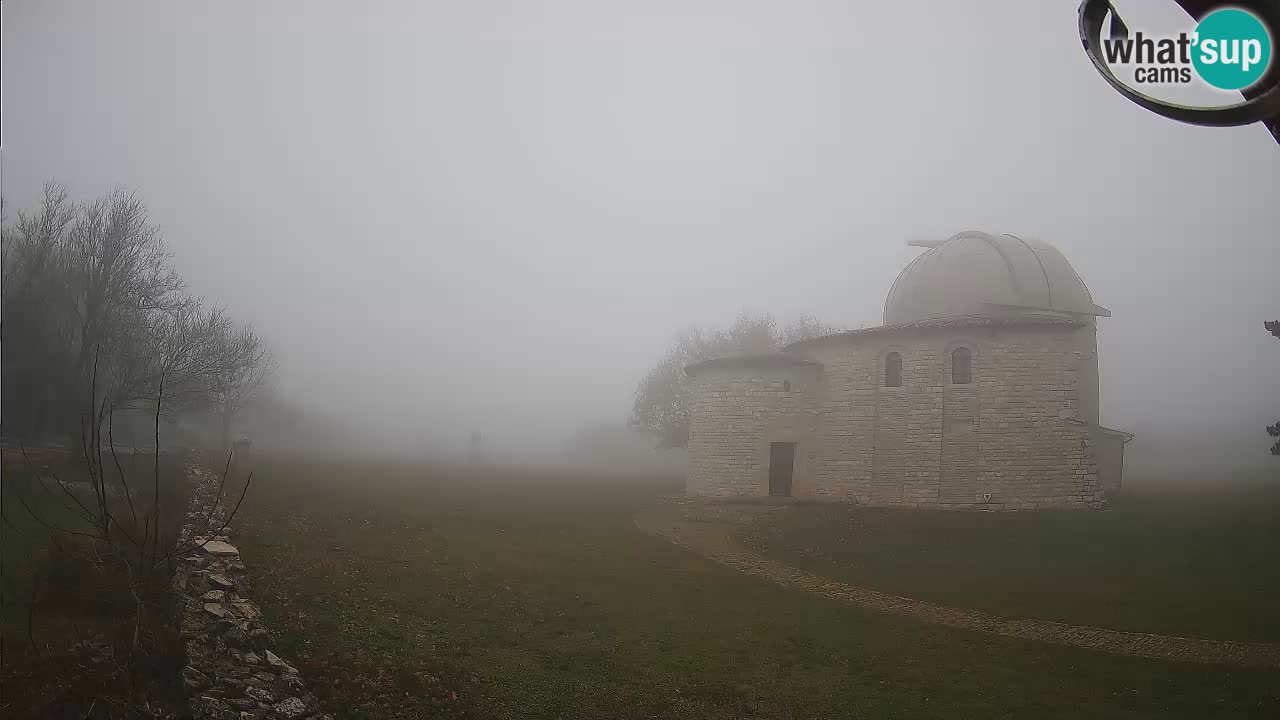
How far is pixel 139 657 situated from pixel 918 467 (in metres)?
22.3

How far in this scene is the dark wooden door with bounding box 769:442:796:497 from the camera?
26.9m

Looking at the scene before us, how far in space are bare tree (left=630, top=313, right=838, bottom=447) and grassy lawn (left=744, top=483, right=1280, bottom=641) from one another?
64.8 feet

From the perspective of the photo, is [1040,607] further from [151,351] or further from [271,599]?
[151,351]

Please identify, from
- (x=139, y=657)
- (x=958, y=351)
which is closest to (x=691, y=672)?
(x=139, y=657)

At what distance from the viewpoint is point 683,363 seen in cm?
4472

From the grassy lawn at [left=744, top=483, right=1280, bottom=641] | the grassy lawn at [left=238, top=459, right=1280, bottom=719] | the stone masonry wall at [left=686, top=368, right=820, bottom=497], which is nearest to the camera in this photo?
the grassy lawn at [left=238, top=459, right=1280, bottom=719]

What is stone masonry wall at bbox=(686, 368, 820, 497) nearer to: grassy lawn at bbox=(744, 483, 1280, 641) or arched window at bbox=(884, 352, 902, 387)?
arched window at bbox=(884, 352, 902, 387)

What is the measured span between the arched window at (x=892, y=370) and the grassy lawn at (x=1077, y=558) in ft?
16.4

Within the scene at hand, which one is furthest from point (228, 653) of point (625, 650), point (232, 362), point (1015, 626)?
point (232, 362)

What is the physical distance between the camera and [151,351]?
2039 centimetres

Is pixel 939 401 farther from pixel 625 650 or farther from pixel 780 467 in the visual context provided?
pixel 625 650

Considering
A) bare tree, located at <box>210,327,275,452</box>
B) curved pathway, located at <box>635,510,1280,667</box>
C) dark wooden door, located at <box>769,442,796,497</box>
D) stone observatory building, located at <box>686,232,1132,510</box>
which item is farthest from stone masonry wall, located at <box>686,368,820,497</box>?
bare tree, located at <box>210,327,275,452</box>

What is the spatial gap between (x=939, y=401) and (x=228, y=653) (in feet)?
72.1

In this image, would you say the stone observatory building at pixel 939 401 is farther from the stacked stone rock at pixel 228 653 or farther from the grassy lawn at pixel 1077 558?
the stacked stone rock at pixel 228 653
